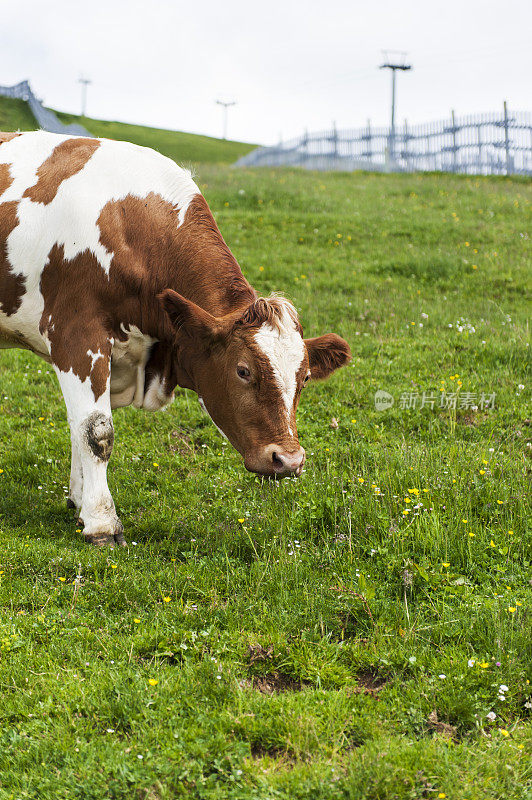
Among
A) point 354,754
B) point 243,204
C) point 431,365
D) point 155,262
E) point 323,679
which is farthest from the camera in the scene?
point 243,204

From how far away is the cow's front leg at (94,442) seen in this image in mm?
5633

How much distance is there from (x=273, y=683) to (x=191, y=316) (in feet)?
8.16

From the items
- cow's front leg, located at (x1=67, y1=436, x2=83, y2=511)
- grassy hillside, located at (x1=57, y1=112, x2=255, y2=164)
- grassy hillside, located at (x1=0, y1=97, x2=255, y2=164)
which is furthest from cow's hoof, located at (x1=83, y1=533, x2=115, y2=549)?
grassy hillside, located at (x1=57, y1=112, x2=255, y2=164)

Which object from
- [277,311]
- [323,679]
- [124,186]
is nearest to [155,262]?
[124,186]

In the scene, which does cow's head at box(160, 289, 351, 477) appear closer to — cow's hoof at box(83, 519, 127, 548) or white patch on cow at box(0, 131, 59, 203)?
cow's hoof at box(83, 519, 127, 548)

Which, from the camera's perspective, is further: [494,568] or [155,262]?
[155,262]

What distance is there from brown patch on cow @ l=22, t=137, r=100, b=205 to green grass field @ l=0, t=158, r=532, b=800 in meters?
2.44

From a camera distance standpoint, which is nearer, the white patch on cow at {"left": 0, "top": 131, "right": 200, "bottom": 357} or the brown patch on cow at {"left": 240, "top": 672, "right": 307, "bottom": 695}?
the brown patch on cow at {"left": 240, "top": 672, "right": 307, "bottom": 695}

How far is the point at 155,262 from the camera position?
18.9ft

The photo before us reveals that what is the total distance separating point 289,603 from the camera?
187 inches

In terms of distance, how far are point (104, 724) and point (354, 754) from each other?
3.97ft

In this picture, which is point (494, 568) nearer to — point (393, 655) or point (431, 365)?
point (393, 655)

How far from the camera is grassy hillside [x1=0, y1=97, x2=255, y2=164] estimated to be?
50.9 meters

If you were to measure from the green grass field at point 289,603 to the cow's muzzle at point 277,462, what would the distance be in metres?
0.65
